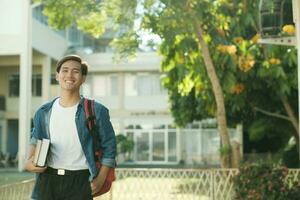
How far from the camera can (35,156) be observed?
330 centimetres

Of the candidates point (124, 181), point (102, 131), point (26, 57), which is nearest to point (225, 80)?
point (124, 181)

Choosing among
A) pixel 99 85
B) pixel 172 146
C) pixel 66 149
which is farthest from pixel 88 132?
pixel 99 85

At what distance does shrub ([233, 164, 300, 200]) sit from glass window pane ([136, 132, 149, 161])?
23094 millimetres

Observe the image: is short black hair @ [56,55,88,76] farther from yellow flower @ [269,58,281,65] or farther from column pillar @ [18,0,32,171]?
column pillar @ [18,0,32,171]

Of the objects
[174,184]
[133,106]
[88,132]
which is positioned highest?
[133,106]

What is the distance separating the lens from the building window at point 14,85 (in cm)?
3016

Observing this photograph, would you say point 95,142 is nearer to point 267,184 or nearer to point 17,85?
point 267,184

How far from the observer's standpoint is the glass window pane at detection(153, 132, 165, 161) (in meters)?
31.4

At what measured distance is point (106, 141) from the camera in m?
3.34

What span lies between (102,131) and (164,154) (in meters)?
28.2

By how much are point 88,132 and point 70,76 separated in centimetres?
41

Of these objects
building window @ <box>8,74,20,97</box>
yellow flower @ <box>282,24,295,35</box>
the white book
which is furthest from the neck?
building window @ <box>8,74,20,97</box>

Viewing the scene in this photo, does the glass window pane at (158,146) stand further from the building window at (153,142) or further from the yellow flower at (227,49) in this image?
the yellow flower at (227,49)

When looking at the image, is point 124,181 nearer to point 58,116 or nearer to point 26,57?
point 58,116
